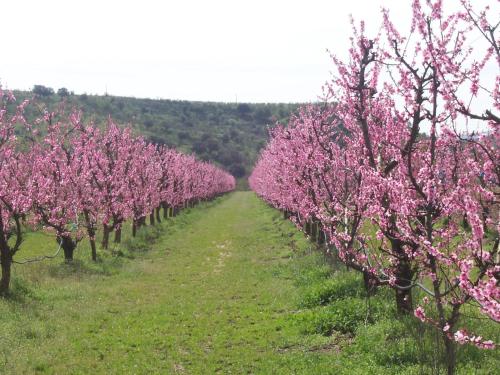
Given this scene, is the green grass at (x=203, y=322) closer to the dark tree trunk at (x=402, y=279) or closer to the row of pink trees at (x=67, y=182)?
the dark tree trunk at (x=402, y=279)

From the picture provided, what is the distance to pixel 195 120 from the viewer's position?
531 ft

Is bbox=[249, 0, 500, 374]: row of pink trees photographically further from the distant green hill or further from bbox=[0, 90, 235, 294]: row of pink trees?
the distant green hill

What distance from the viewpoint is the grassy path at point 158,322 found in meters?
10.4

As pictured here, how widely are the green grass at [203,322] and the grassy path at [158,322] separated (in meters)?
0.03

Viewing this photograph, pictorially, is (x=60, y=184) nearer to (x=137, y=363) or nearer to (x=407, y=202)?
(x=137, y=363)

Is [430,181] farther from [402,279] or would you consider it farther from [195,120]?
[195,120]

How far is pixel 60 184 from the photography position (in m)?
20.6

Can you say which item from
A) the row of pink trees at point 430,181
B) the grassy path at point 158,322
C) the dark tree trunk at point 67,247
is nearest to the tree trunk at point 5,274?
the grassy path at point 158,322

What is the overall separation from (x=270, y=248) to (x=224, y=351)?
15.2 m

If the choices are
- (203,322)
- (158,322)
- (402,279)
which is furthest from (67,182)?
(402,279)

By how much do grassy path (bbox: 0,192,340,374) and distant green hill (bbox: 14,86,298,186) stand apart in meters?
89.2

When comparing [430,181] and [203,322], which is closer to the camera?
[430,181]

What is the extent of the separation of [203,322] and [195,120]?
5976 inches

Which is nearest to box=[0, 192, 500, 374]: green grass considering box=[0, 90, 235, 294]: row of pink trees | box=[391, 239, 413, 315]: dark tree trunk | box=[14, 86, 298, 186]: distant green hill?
box=[391, 239, 413, 315]: dark tree trunk
